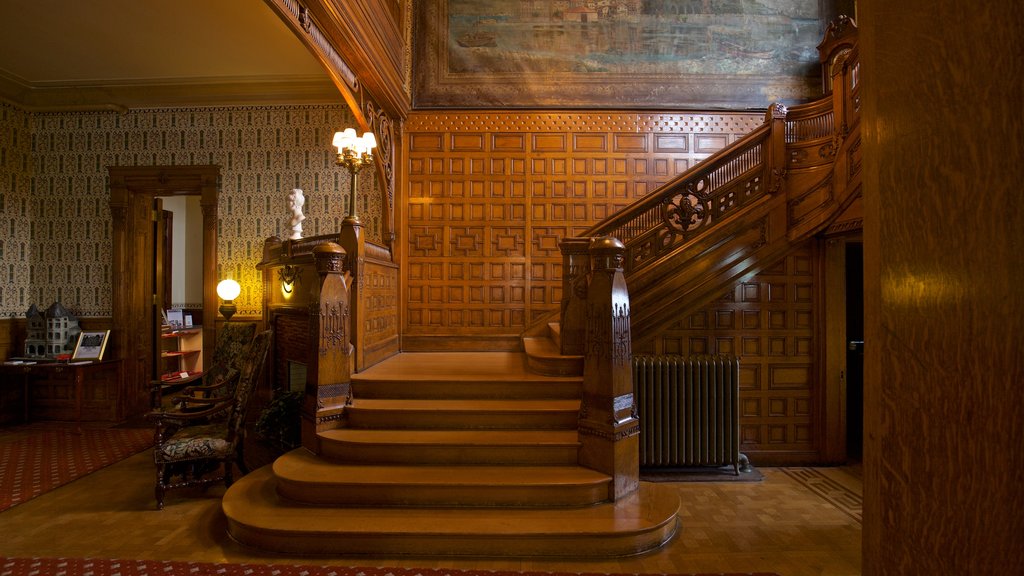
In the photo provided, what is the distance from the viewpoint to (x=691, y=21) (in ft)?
22.1

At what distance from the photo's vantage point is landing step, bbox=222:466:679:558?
123 inches

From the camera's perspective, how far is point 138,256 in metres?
7.32

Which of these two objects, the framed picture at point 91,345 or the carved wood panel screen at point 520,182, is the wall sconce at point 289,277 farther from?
the framed picture at point 91,345

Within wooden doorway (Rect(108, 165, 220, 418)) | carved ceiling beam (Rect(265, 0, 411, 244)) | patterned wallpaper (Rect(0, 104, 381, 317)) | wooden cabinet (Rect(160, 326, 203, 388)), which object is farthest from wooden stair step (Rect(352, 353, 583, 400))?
wooden cabinet (Rect(160, 326, 203, 388))

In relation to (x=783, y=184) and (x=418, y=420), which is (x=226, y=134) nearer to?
(x=418, y=420)

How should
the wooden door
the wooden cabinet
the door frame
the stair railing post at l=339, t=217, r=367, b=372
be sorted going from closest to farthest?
the stair railing post at l=339, t=217, r=367, b=372
the door frame
the wooden door
the wooden cabinet

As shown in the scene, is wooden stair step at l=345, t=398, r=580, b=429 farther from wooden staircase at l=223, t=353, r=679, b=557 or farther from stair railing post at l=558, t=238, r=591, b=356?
stair railing post at l=558, t=238, r=591, b=356

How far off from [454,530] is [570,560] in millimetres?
758

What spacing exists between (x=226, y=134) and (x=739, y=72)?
7348 millimetres

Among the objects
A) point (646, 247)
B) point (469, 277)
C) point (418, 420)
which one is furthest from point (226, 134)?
point (646, 247)

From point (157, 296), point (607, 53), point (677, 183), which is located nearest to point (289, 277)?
point (157, 296)

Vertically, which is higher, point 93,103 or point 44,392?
point 93,103

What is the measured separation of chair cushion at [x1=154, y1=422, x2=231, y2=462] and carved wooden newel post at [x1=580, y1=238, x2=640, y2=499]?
10.0 feet

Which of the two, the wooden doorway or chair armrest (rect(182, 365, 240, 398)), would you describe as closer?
chair armrest (rect(182, 365, 240, 398))
